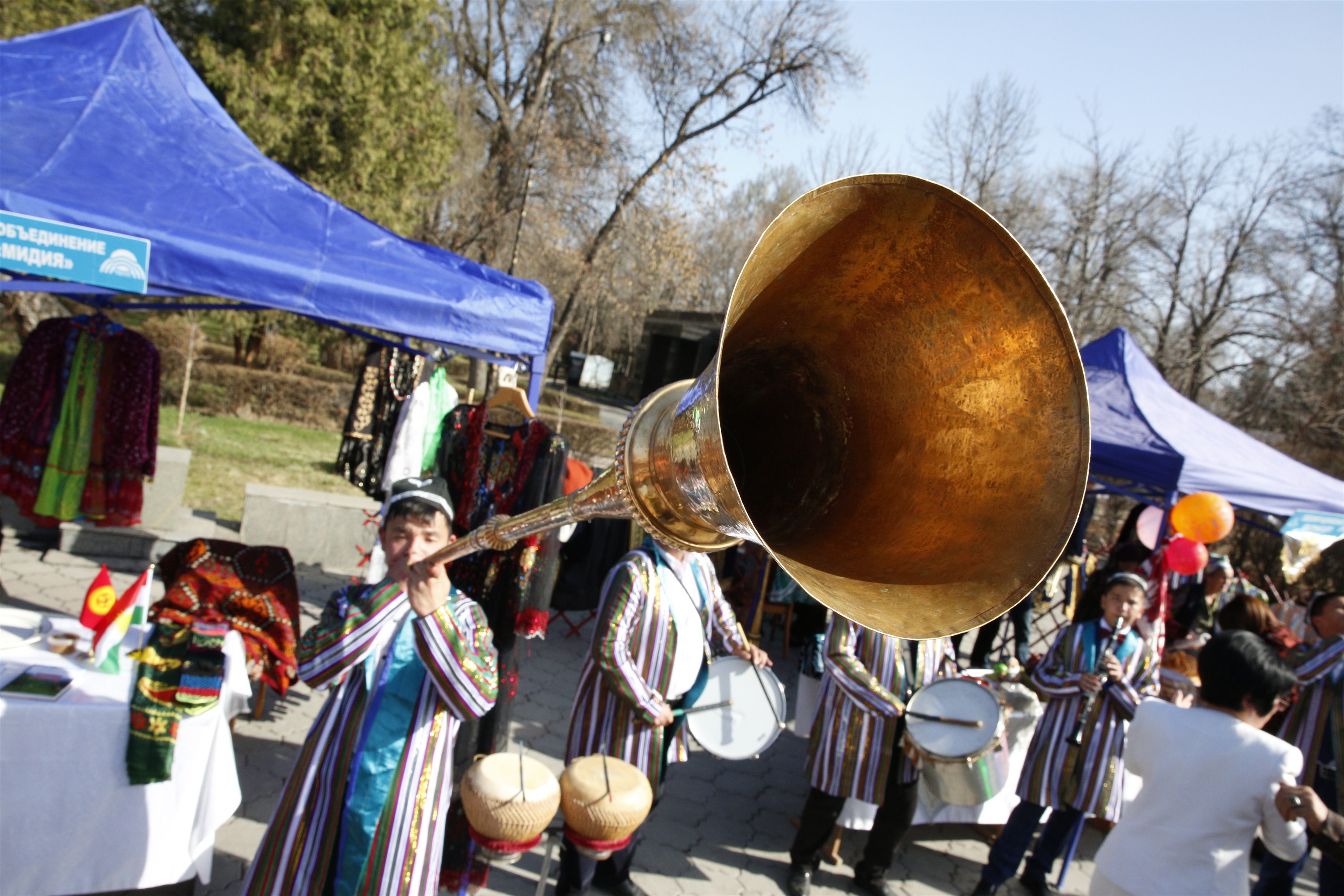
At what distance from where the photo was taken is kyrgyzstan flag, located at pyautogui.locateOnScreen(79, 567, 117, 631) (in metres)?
3.03

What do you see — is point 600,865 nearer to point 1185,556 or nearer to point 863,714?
point 863,714

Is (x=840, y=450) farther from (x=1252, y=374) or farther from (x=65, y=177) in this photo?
(x=1252, y=374)

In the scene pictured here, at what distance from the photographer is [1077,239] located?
2108 cm

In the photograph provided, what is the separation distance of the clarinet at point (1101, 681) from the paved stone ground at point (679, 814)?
1075mm

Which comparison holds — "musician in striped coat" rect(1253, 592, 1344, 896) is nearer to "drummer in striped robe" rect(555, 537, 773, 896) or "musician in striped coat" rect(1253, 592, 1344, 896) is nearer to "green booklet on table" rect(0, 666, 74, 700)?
"drummer in striped robe" rect(555, 537, 773, 896)

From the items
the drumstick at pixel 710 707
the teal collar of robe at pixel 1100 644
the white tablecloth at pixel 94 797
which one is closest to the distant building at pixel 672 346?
the teal collar of robe at pixel 1100 644

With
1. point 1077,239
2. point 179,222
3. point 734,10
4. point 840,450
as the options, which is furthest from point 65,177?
point 1077,239

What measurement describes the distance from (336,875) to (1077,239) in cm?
2361

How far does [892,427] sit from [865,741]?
9.60ft

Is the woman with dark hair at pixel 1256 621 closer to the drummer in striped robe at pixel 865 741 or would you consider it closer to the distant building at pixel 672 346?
the drummer in striped robe at pixel 865 741

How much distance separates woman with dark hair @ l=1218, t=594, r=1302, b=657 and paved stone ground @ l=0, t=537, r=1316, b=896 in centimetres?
171

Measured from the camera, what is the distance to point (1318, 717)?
4.36 metres

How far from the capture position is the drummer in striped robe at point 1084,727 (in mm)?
3897

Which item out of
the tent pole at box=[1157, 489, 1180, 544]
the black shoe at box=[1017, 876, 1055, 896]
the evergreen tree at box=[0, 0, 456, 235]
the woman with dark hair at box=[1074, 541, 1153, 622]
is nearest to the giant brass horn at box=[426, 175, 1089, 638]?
the black shoe at box=[1017, 876, 1055, 896]
